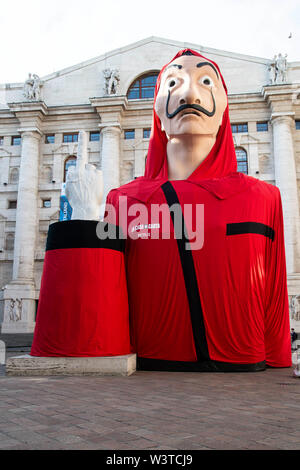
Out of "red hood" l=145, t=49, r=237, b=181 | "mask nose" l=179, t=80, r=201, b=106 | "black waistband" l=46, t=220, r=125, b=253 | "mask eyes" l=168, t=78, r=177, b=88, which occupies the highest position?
"mask eyes" l=168, t=78, r=177, b=88

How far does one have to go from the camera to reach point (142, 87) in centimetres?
2936

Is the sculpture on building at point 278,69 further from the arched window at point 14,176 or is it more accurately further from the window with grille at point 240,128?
the arched window at point 14,176

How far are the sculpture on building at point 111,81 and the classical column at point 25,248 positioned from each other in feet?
17.7

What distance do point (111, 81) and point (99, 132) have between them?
10.9 ft

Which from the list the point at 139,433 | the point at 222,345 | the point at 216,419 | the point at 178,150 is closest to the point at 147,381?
the point at 222,345

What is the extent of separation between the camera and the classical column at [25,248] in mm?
24984

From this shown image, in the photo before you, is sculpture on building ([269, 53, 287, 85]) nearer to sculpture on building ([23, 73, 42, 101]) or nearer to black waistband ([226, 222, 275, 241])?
sculpture on building ([23, 73, 42, 101])

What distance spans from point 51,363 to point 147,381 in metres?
1.50

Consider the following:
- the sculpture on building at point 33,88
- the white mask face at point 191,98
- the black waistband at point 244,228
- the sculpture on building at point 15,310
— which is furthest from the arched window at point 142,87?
the black waistband at point 244,228

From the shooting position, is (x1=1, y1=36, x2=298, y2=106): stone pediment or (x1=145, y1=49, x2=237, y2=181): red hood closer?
(x1=145, y1=49, x2=237, y2=181): red hood

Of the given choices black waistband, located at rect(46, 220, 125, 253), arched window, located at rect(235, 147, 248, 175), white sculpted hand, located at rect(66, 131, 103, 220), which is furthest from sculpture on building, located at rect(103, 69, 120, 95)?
black waistband, located at rect(46, 220, 125, 253)

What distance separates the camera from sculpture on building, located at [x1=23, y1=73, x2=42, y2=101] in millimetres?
28500

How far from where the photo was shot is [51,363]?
6254mm

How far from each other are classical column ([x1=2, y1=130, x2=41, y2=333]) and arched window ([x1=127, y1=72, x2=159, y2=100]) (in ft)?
22.9
